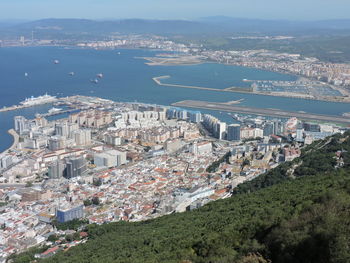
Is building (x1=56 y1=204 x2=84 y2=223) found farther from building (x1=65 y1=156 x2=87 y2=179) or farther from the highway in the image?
the highway

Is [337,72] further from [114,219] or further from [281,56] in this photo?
[114,219]

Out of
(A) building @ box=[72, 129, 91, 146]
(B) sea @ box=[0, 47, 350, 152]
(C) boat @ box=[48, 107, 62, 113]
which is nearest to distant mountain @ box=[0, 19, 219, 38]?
(B) sea @ box=[0, 47, 350, 152]

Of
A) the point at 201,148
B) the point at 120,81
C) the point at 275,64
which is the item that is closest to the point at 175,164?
the point at 201,148

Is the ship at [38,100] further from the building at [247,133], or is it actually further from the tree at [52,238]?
the tree at [52,238]

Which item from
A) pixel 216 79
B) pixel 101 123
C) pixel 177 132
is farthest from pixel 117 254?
pixel 216 79

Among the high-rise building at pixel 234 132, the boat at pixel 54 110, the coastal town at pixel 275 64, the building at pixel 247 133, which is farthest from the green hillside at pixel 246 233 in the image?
the coastal town at pixel 275 64

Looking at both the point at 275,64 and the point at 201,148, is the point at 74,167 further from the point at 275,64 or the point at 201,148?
the point at 275,64
